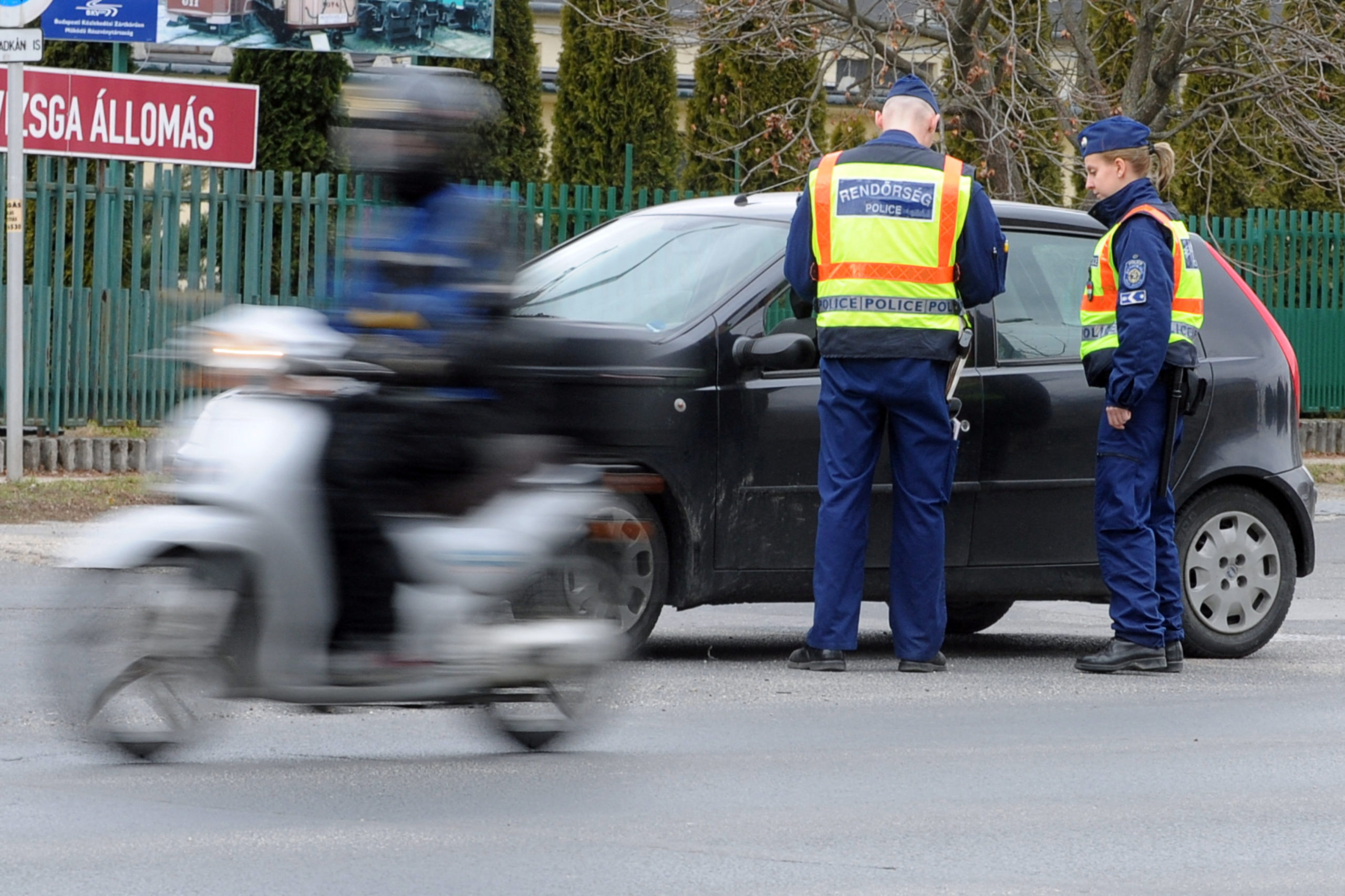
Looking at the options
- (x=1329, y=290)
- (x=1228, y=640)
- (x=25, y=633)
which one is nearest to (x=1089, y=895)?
(x=1228, y=640)

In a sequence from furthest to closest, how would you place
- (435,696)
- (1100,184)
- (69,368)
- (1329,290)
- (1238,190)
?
(1238,190), (1329,290), (69,368), (1100,184), (435,696)

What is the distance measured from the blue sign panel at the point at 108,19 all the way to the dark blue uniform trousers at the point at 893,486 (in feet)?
34.8

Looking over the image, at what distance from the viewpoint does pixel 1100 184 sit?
815 centimetres

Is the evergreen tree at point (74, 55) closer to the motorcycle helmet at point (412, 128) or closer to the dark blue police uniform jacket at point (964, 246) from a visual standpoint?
the dark blue police uniform jacket at point (964, 246)

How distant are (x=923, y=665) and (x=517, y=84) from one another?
63.5 ft

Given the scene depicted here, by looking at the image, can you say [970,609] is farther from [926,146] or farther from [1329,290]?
[1329,290]

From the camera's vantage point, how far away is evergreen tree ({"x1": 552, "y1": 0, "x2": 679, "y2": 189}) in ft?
79.1

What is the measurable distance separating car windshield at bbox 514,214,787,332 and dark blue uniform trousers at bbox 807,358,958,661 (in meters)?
0.57

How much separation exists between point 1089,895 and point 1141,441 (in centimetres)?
355

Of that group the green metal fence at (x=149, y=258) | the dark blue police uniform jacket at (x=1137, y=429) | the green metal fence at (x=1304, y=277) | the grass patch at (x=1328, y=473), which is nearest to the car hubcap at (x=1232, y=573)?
the dark blue police uniform jacket at (x=1137, y=429)

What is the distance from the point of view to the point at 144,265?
15352mm

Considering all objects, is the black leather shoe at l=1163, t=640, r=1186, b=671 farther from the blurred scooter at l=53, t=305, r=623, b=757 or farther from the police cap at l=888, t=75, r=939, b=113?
the blurred scooter at l=53, t=305, r=623, b=757

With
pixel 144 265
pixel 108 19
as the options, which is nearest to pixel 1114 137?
pixel 144 265

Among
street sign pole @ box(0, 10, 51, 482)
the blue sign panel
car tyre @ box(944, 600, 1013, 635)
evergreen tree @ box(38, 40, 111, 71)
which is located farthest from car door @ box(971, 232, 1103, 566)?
evergreen tree @ box(38, 40, 111, 71)
